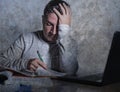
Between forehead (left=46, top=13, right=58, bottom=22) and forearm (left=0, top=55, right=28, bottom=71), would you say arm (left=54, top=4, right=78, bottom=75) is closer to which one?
forehead (left=46, top=13, right=58, bottom=22)

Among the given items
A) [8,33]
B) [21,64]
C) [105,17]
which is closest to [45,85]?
[21,64]

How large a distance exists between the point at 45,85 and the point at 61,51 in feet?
0.63

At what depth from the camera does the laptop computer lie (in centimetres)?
179

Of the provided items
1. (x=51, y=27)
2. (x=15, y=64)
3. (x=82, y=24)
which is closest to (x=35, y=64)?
(x=15, y=64)

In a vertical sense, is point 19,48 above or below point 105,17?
below

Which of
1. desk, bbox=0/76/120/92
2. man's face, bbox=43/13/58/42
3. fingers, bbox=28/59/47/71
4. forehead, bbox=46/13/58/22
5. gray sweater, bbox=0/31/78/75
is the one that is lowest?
desk, bbox=0/76/120/92

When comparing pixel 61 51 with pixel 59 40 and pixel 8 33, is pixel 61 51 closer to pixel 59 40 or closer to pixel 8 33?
pixel 59 40

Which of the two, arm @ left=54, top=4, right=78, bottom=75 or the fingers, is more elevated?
arm @ left=54, top=4, right=78, bottom=75

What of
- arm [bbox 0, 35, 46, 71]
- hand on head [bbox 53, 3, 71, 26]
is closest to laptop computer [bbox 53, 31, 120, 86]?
arm [bbox 0, 35, 46, 71]

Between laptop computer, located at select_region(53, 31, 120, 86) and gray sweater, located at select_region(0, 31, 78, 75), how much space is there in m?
0.08

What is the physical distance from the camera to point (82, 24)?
1.83 metres

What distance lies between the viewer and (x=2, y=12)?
1838mm

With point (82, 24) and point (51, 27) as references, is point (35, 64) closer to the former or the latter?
point (51, 27)

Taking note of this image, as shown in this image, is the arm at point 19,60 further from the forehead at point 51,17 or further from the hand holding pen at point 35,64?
the forehead at point 51,17
